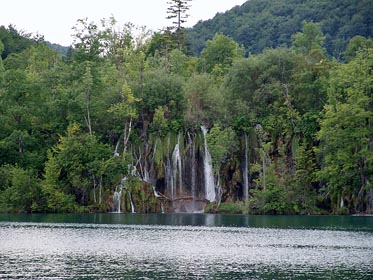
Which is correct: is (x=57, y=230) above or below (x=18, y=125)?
A: below

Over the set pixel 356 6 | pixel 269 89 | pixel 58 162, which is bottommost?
pixel 58 162

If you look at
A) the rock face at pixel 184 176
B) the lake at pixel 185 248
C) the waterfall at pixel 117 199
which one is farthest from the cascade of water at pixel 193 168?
the lake at pixel 185 248

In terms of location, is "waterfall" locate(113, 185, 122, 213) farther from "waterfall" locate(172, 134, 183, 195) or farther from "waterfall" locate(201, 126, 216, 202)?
"waterfall" locate(201, 126, 216, 202)

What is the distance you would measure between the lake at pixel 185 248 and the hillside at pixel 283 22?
7859cm

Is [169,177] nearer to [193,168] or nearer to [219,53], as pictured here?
[193,168]

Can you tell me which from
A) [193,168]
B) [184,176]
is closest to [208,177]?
[193,168]

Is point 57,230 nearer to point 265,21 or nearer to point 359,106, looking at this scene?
point 359,106

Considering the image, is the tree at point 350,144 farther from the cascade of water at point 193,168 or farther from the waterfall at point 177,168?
the waterfall at point 177,168

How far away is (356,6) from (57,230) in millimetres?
98274

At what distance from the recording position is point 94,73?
3438 inches

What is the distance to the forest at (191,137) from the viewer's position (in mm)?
77062

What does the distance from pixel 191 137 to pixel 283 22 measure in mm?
74191

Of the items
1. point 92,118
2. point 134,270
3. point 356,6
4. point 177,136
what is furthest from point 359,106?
point 356,6

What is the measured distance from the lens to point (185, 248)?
45.4 metres
